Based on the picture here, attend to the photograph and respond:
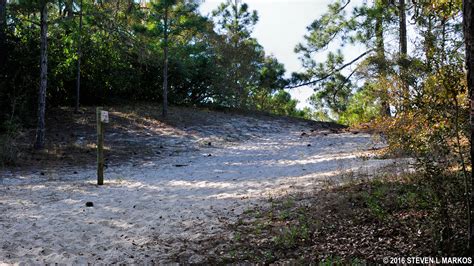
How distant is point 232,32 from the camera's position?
27.1 m

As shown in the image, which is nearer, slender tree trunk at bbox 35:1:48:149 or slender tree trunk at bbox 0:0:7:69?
slender tree trunk at bbox 35:1:48:149

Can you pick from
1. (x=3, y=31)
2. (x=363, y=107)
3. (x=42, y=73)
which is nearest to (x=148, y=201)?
(x=42, y=73)

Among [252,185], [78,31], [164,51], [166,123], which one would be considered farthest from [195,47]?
[252,185]

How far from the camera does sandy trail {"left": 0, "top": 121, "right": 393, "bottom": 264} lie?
5168 mm

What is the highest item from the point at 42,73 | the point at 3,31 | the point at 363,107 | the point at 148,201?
the point at 3,31

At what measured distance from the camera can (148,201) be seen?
728 centimetres

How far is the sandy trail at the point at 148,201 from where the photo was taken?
5168 millimetres

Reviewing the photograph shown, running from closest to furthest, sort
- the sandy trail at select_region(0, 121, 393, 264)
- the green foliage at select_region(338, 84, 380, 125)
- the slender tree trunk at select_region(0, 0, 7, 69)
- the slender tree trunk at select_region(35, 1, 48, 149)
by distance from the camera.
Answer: the sandy trail at select_region(0, 121, 393, 264)
the green foliage at select_region(338, 84, 380, 125)
the slender tree trunk at select_region(35, 1, 48, 149)
the slender tree trunk at select_region(0, 0, 7, 69)

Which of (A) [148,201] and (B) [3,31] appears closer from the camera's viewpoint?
(A) [148,201]

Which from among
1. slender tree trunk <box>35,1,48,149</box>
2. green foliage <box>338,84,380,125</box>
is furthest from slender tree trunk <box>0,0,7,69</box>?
green foliage <box>338,84,380,125</box>

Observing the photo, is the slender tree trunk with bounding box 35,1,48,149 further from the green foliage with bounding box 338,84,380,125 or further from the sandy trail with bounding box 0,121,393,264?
the green foliage with bounding box 338,84,380,125

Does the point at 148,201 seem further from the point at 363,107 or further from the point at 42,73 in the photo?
the point at 363,107

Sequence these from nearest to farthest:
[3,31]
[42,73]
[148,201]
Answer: [148,201] < [42,73] < [3,31]

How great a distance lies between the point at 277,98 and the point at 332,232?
28.3 metres
